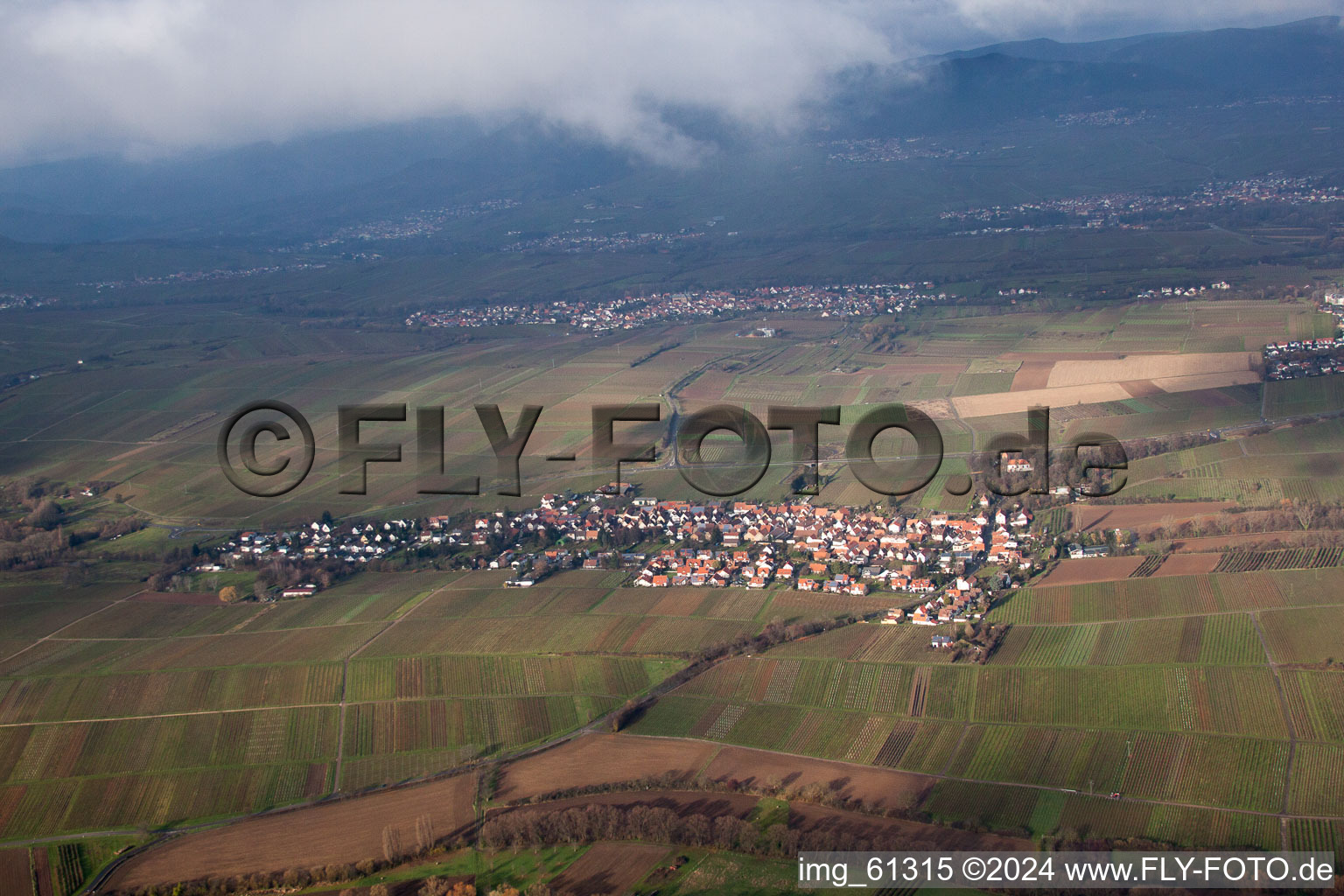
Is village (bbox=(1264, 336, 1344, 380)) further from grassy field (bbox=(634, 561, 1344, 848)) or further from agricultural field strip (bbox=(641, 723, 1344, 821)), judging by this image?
agricultural field strip (bbox=(641, 723, 1344, 821))

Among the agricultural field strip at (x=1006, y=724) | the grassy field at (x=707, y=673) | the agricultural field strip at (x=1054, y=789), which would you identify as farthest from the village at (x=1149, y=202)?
the agricultural field strip at (x=1054, y=789)

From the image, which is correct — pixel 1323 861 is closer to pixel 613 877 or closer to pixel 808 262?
pixel 613 877

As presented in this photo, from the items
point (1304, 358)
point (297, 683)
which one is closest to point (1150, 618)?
point (297, 683)

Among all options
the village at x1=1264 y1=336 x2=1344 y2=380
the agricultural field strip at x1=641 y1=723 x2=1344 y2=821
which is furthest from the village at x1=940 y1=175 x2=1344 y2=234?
the agricultural field strip at x1=641 y1=723 x2=1344 y2=821

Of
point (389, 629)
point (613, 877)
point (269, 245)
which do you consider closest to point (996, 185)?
point (269, 245)

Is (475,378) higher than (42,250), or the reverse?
(42,250)

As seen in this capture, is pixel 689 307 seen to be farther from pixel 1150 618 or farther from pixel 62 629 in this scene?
pixel 1150 618

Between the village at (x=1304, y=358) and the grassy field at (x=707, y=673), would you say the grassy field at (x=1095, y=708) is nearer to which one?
the grassy field at (x=707, y=673)
